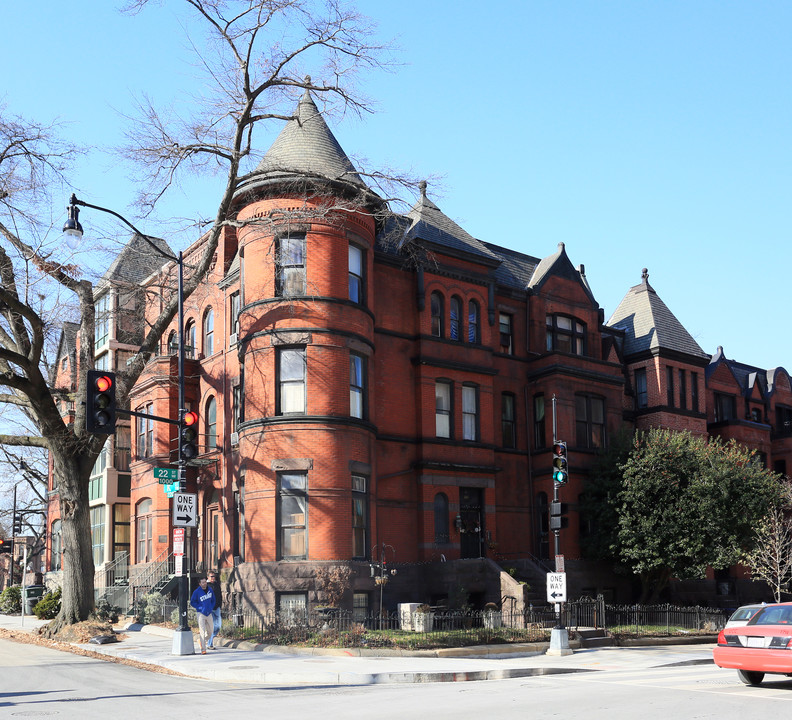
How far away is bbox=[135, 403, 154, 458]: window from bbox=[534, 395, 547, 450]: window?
1586 centimetres

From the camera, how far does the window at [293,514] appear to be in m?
27.9

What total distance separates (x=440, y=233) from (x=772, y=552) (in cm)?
2013

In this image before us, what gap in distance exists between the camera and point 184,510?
22219mm

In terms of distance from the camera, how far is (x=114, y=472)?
42.8 m

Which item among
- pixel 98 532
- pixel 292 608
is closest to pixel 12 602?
pixel 98 532

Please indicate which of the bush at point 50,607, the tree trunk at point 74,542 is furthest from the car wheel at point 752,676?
the bush at point 50,607

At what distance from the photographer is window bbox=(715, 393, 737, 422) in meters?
46.3

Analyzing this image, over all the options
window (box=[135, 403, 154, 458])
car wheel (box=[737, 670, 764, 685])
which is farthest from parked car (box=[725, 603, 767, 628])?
window (box=[135, 403, 154, 458])

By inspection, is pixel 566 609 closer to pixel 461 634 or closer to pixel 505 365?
pixel 461 634

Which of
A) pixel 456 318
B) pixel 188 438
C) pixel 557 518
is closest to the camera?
pixel 188 438

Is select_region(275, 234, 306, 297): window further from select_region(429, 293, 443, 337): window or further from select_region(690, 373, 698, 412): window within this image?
select_region(690, 373, 698, 412): window

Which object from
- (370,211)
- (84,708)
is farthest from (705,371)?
(84,708)

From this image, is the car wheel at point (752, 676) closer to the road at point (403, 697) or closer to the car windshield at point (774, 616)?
the road at point (403, 697)

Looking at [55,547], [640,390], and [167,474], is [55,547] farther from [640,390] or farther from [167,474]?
[640,390]
